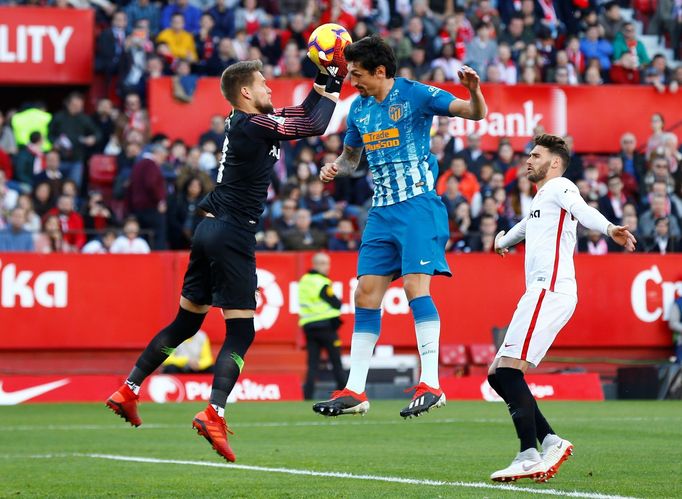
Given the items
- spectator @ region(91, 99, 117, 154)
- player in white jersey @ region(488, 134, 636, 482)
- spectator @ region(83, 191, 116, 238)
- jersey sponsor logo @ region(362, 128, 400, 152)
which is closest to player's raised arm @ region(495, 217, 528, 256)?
player in white jersey @ region(488, 134, 636, 482)

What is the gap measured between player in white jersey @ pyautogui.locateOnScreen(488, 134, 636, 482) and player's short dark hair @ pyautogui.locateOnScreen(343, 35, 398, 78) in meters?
1.24

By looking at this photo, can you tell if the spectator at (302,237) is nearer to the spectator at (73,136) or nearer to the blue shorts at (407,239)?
the spectator at (73,136)

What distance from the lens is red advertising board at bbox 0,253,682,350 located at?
816 inches

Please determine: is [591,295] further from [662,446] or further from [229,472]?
[229,472]

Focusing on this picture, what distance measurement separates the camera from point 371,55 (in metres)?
9.50

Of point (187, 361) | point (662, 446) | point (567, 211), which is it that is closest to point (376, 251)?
point (567, 211)

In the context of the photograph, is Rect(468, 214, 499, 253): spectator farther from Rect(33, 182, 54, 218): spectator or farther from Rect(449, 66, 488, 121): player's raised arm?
Rect(449, 66, 488, 121): player's raised arm

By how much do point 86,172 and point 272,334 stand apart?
4529 mm

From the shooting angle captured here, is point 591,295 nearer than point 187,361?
No

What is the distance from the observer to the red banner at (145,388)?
65.6 ft

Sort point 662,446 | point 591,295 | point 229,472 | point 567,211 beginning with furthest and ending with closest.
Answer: point 591,295 → point 662,446 → point 229,472 → point 567,211

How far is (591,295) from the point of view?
22.4 meters

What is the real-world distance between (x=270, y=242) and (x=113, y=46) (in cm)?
523

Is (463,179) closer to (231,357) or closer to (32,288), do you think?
(32,288)
